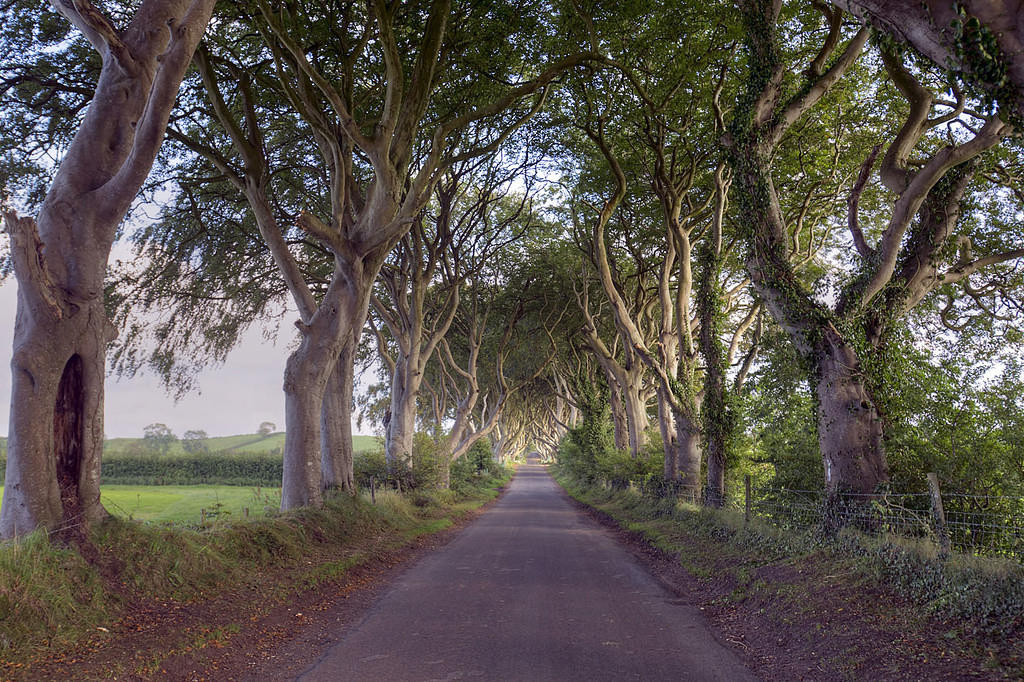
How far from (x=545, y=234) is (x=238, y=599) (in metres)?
24.3

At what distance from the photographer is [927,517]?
8.78 metres

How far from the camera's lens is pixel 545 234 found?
98.3 ft

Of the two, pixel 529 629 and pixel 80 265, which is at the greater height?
pixel 80 265

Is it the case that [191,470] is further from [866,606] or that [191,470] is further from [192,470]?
[866,606]

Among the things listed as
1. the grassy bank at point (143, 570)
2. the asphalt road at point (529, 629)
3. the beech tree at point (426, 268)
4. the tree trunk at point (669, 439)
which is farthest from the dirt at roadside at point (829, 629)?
the beech tree at point (426, 268)

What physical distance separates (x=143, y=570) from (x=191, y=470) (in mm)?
47826

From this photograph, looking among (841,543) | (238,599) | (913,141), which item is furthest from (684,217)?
(238,599)

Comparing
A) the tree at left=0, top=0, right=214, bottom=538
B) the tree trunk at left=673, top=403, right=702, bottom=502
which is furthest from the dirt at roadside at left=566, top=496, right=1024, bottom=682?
the tree trunk at left=673, top=403, right=702, bottom=502

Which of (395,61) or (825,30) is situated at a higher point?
(825,30)

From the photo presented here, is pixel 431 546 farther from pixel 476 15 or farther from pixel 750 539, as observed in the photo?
pixel 476 15

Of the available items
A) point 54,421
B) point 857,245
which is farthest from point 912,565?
point 54,421

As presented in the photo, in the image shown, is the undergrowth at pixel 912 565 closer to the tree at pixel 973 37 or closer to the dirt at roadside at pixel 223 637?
the tree at pixel 973 37

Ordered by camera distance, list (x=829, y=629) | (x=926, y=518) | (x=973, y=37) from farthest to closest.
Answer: (x=926, y=518) → (x=829, y=629) → (x=973, y=37)

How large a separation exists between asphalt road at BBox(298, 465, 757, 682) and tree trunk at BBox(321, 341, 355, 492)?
3.89 m
